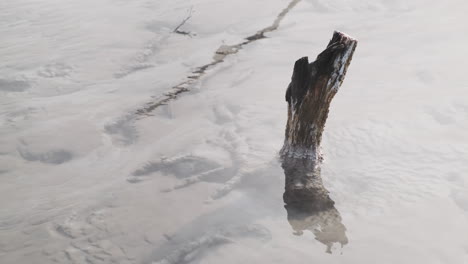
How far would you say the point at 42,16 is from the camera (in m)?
5.61

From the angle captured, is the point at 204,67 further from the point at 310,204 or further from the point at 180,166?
the point at 310,204

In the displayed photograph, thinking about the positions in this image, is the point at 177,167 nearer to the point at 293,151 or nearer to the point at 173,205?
the point at 173,205

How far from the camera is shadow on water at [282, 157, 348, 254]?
2496 millimetres

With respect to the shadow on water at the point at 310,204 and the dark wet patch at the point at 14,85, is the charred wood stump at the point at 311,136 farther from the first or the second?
the dark wet patch at the point at 14,85

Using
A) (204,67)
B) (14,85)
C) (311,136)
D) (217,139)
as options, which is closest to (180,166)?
(217,139)

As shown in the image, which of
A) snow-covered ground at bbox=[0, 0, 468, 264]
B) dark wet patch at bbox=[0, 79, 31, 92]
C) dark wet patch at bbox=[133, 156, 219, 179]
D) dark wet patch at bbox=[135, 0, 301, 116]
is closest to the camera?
snow-covered ground at bbox=[0, 0, 468, 264]

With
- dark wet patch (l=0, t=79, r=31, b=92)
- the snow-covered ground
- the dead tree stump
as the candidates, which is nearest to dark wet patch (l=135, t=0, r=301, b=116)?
the snow-covered ground

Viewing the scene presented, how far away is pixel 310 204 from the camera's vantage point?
2707mm

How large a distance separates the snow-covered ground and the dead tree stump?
0.10 metres

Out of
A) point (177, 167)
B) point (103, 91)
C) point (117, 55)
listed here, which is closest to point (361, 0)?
point (117, 55)

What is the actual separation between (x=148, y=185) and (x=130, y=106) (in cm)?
111

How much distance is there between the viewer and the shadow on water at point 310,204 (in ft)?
8.19

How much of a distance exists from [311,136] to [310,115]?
0.16 metres

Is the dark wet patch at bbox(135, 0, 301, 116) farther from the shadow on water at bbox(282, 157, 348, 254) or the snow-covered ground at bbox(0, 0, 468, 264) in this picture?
the shadow on water at bbox(282, 157, 348, 254)
